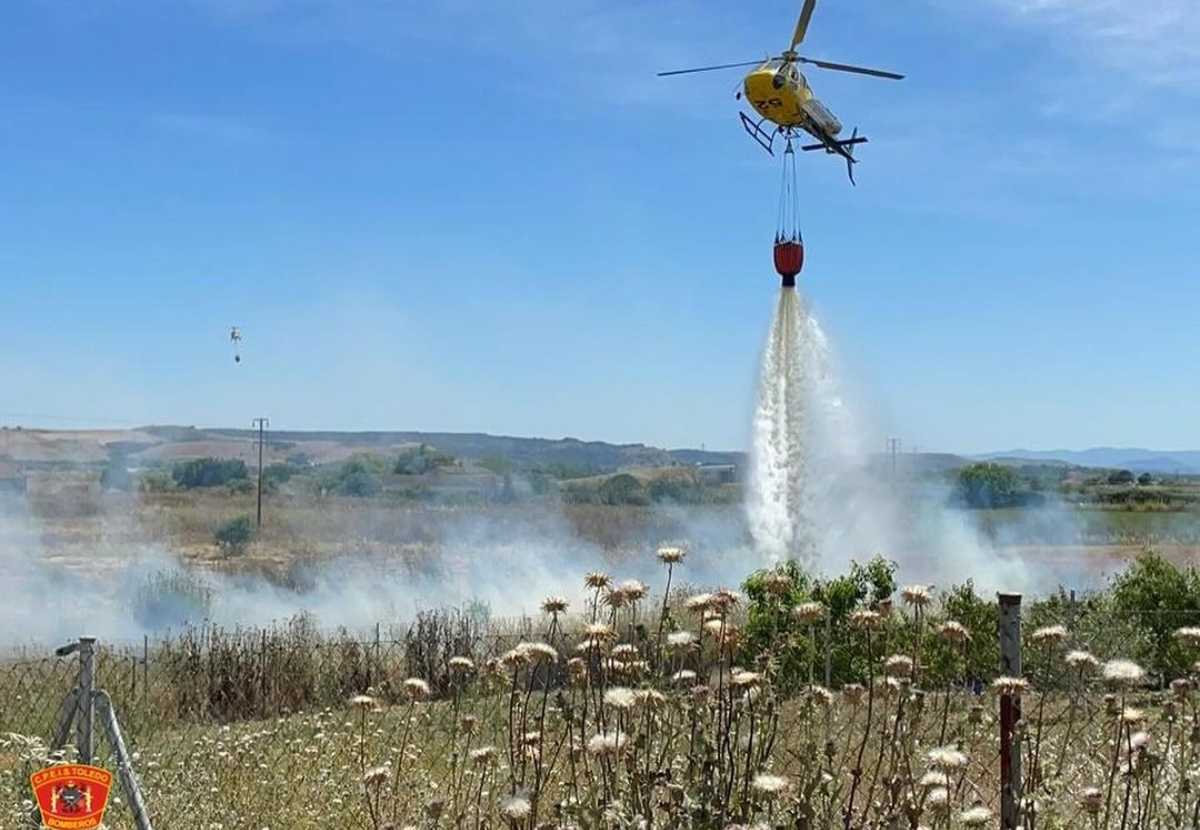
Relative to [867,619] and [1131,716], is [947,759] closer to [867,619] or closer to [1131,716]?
[867,619]

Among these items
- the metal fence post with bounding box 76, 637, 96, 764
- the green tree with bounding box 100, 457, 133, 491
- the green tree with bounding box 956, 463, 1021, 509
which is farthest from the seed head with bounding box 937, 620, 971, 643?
the green tree with bounding box 956, 463, 1021, 509

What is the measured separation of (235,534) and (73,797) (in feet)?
156

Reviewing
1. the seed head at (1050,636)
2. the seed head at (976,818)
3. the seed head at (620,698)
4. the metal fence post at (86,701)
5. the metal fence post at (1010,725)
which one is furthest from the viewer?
the metal fence post at (86,701)

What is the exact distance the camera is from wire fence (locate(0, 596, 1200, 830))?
4285 mm

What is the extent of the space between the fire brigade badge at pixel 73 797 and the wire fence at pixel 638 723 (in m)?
0.79

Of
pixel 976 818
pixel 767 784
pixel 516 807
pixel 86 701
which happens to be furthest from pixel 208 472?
pixel 976 818

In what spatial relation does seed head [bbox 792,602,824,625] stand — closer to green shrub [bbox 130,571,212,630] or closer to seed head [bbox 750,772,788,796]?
seed head [bbox 750,772,788,796]

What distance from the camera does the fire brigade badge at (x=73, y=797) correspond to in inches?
207

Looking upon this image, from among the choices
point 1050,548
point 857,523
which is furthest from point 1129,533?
point 857,523

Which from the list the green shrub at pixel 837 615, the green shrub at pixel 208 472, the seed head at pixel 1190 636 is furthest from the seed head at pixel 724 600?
the green shrub at pixel 208 472

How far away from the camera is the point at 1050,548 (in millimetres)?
48344

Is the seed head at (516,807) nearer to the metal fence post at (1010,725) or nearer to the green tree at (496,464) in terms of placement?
the metal fence post at (1010,725)

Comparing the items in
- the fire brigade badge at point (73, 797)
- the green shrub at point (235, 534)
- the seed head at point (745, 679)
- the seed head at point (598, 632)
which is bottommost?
the green shrub at point (235, 534)

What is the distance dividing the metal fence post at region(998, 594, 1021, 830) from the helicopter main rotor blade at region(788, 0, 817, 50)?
59.4 ft
